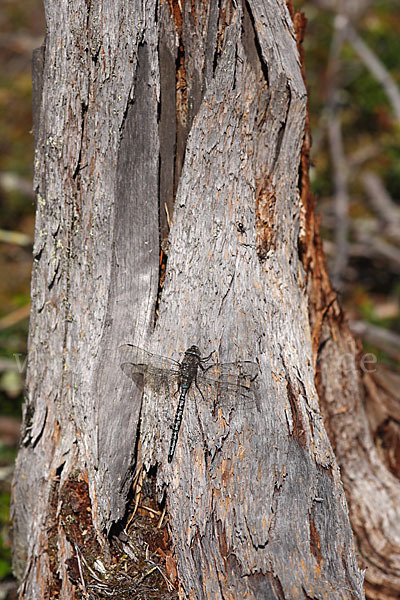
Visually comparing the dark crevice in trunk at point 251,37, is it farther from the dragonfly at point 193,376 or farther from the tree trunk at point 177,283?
the dragonfly at point 193,376

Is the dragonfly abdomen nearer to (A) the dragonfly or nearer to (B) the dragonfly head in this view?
(A) the dragonfly

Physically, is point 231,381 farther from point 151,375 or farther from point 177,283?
point 177,283

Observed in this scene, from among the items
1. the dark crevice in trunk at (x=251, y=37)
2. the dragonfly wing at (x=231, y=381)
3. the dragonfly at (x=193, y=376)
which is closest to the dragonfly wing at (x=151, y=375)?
the dragonfly at (x=193, y=376)

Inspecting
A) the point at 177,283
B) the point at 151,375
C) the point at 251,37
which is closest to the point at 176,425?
the point at 151,375

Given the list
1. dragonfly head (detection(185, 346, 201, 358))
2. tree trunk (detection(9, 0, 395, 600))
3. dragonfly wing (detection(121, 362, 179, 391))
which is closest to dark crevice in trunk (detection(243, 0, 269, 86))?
tree trunk (detection(9, 0, 395, 600))

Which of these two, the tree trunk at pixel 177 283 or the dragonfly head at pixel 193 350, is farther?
the dragonfly head at pixel 193 350

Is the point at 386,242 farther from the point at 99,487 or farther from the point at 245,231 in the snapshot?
the point at 99,487

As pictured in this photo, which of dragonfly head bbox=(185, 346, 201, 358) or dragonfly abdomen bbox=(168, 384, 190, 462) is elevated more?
dragonfly head bbox=(185, 346, 201, 358)
